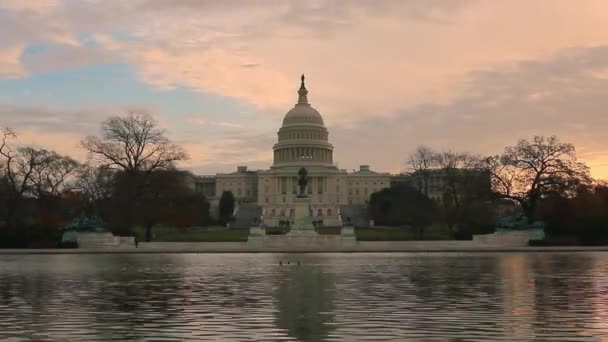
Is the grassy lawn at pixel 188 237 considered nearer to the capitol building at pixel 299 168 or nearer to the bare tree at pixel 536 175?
the bare tree at pixel 536 175

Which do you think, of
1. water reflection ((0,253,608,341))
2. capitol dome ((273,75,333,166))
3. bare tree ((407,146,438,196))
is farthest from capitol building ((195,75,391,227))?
water reflection ((0,253,608,341))

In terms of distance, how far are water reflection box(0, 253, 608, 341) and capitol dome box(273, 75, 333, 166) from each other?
133 meters

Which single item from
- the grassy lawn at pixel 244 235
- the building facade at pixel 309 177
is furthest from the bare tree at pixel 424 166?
the building facade at pixel 309 177

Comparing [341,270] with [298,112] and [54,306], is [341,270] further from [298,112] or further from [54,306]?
[298,112]

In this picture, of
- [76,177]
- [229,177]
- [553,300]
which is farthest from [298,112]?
[553,300]

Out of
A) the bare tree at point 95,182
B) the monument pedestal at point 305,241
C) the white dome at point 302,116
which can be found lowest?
the monument pedestal at point 305,241

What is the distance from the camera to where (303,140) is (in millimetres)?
156375

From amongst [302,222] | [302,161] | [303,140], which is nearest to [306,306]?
[302,222]

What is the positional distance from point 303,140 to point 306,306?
464ft

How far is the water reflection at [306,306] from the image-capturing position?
37.6ft

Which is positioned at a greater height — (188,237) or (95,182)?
(95,182)

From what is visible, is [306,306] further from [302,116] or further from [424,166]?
[302,116]

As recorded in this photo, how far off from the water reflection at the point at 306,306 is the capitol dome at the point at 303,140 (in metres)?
133

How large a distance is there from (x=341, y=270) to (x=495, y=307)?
491 inches
